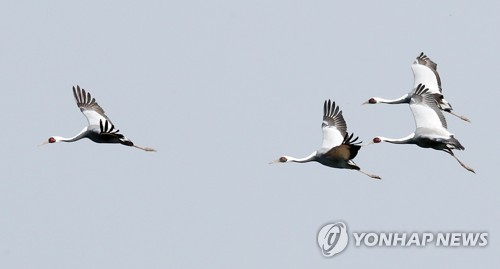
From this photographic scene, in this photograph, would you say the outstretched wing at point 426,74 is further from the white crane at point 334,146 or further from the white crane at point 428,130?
the white crane at point 334,146

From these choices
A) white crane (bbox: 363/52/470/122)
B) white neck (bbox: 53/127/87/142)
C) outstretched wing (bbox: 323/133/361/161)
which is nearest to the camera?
outstretched wing (bbox: 323/133/361/161)

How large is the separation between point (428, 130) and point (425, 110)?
126cm

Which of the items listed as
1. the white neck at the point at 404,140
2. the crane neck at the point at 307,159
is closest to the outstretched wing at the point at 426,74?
the white neck at the point at 404,140

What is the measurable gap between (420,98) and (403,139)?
6.37 feet

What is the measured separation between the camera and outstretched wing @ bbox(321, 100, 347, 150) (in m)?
31.6

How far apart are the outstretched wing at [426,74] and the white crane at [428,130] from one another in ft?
8.17

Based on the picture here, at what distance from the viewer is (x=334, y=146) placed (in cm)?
3091

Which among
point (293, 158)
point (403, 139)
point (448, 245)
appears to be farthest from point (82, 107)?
point (448, 245)

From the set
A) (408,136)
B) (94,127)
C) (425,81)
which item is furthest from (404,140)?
(94,127)

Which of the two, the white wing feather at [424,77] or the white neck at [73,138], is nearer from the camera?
the white neck at [73,138]

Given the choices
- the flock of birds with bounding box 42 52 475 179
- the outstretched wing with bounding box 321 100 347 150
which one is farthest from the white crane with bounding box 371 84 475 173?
the outstretched wing with bounding box 321 100 347 150

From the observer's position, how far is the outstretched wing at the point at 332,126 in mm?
31616

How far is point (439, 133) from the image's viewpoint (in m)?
31.8

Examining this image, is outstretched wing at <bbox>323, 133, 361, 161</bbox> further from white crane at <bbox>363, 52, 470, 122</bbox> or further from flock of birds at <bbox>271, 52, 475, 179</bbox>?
white crane at <bbox>363, 52, 470, 122</bbox>
